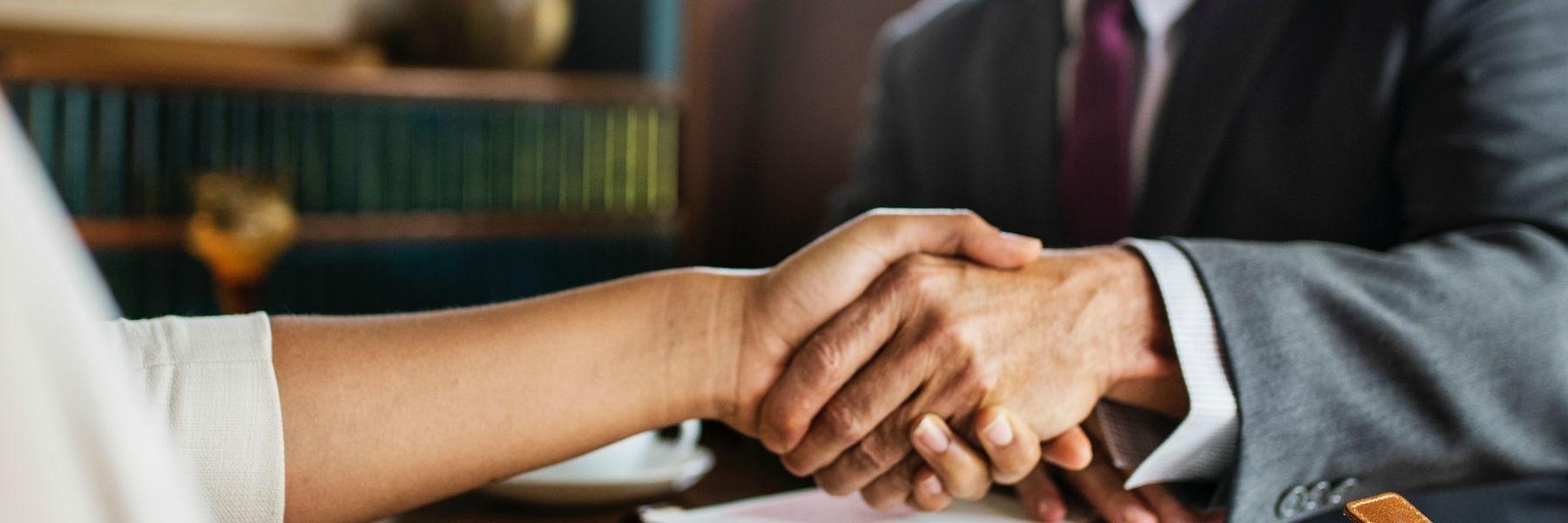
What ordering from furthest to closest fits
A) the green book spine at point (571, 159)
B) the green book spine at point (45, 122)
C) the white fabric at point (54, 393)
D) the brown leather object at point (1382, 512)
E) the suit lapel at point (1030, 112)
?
the green book spine at point (571, 159)
the green book spine at point (45, 122)
the suit lapel at point (1030, 112)
the brown leather object at point (1382, 512)
the white fabric at point (54, 393)

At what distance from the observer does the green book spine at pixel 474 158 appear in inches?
89.7

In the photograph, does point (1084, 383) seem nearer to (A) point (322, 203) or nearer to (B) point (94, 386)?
(B) point (94, 386)

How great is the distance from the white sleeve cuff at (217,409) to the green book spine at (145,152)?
5.28ft

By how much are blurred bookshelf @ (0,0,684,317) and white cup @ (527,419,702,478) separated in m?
1.51

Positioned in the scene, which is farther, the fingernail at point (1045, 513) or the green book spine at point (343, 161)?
the green book spine at point (343, 161)

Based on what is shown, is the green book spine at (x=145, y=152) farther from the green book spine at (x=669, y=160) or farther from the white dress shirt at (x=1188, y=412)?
the white dress shirt at (x=1188, y=412)

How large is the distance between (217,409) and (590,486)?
245 millimetres

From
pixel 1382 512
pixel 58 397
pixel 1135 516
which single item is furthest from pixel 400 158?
pixel 58 397

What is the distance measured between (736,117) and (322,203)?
84cm

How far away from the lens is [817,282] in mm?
803

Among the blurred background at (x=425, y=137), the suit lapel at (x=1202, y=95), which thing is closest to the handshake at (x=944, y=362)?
the suit lapel at (x=1202, y=95)

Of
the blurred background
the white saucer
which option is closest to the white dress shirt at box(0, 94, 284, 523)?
the white saucer

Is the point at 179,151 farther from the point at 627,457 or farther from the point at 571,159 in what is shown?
the point at 627,457

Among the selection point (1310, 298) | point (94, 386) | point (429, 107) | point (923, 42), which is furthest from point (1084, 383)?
point (429, 107)
